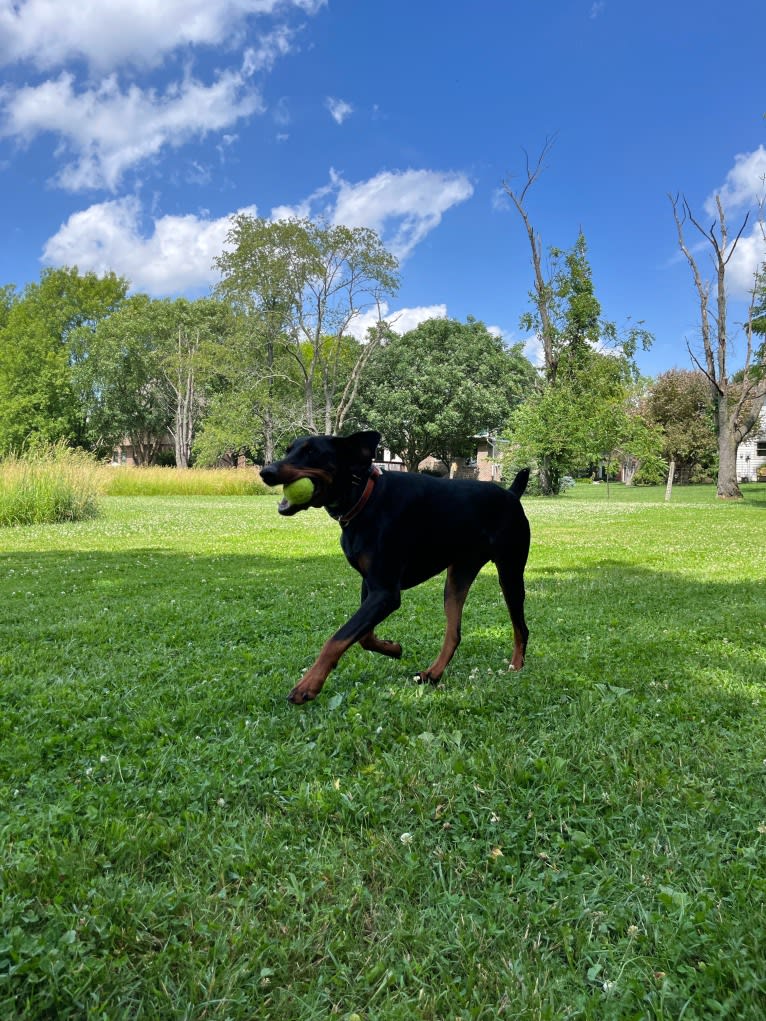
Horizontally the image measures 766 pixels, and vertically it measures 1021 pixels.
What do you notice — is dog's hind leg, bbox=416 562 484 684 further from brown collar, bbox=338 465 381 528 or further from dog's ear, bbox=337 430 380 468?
dog's ear, bbox=337 430 380 468

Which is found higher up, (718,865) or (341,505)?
(341,505)

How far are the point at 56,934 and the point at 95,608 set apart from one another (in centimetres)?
517

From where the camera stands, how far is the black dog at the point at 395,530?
3.61m

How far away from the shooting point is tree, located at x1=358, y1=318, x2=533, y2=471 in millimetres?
51062

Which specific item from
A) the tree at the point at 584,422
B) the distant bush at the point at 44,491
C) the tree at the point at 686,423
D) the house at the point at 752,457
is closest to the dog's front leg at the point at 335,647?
the distant bush at the point at 44,491

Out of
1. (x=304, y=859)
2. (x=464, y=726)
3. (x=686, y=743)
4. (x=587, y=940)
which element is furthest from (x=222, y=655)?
(x=587, y=940)

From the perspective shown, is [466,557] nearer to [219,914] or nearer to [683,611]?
[219,914]

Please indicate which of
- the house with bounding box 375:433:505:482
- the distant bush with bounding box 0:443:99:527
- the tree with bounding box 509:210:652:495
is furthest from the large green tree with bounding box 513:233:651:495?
the distant bush with bounding box 0:443:99:527

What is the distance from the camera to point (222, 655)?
16.1 feet

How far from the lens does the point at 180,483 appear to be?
Answer: 36219 millimetres

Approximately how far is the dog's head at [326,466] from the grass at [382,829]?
122cm

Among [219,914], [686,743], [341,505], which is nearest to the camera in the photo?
[219,914]

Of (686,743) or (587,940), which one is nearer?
(587,940)

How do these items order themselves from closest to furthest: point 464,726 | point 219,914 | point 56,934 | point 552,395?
1. point 56,934
2. point 219,914
3. point 464,726
4. point 552,395
